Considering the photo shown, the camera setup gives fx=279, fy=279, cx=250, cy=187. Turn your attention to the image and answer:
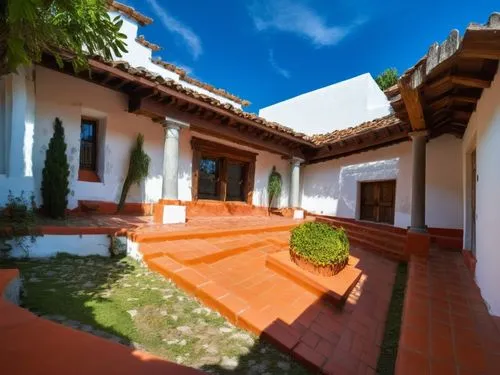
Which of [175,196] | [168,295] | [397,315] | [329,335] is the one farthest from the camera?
[175,196]

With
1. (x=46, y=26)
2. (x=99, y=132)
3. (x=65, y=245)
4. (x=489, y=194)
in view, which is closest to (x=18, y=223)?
(x=65, y=245)

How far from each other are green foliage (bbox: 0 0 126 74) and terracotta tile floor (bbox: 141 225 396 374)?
2.64m

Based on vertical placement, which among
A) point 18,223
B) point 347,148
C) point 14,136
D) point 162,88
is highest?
point 162,88

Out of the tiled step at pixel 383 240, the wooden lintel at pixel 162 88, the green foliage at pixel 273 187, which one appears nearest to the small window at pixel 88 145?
the wooden lintel at pixel 162 88

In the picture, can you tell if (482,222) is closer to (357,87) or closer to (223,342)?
(223,342)

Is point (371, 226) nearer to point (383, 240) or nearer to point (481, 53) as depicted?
point (383, 240)

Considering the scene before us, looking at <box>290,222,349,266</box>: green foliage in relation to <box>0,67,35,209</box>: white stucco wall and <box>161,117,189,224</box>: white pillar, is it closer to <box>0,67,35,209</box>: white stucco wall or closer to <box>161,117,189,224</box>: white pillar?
<box>161,117,189,224</box>: white pillar

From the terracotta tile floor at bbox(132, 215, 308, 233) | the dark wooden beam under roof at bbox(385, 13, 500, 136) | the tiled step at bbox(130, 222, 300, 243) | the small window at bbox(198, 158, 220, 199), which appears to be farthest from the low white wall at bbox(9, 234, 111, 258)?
the dark wooden beam under roof at bbox(385, 13, 500, 136)

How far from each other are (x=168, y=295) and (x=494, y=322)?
3370 millimetres

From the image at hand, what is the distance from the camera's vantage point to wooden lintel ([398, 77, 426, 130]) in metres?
3.64

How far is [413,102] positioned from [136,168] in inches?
235

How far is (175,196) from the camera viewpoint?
6.54 m

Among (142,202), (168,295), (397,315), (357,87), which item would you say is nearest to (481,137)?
(397,315)

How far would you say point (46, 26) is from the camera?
2.25 metres
